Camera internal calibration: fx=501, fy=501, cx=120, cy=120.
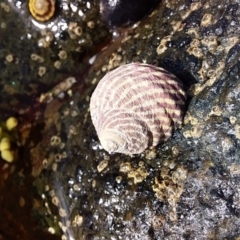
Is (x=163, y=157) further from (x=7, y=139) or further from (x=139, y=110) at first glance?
(x=7, y=139)

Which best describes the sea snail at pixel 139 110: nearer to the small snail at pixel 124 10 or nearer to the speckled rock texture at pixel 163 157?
the speckled rock texture at pixel 163 157

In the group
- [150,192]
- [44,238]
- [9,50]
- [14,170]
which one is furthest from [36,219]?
[9,50]

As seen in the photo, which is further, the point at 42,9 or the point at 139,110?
the point at 42,9

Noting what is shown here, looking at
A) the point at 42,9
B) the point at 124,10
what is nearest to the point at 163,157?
the point at 124,10

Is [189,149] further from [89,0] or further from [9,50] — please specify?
A: [9,50]

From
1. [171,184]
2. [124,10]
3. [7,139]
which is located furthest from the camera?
[7,139]

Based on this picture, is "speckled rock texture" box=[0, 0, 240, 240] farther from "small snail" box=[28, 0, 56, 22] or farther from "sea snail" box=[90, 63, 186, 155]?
"small snail" box=[28, 0, 56, 22]
